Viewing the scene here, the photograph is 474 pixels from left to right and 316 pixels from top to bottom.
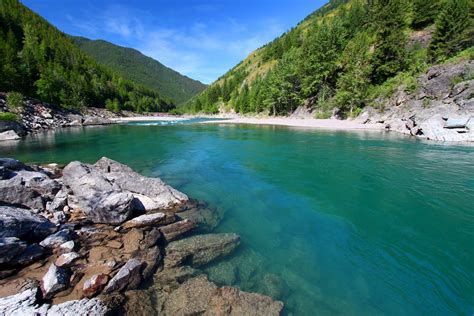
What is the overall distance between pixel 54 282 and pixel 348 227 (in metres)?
9.08

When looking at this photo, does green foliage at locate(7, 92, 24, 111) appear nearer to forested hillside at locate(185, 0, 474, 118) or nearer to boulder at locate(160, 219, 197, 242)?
boulder at locate(160, 219, 197, 242)

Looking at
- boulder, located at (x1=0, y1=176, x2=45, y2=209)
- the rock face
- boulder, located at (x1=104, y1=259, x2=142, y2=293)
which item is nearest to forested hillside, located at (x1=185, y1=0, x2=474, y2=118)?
the rock face

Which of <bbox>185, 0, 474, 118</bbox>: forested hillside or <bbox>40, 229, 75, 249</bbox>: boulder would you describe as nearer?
<bbox>40, 229, 75, 249</bbox>: boulder

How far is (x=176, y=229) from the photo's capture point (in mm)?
7570

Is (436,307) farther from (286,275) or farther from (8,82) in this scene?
(8,82)

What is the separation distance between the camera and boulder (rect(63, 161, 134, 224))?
7.90 m

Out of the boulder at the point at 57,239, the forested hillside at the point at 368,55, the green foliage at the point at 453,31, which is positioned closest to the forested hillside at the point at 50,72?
the forested hillside at the point at 368,55

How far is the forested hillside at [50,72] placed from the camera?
62.5 m

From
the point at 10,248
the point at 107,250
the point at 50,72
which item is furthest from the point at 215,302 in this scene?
the point at 50,72

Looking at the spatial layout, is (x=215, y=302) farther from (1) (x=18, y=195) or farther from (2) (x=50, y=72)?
(2) (x=50, y=72)

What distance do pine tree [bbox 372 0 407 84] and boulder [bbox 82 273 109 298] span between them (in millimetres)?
55057

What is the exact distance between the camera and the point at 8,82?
55.3 metres

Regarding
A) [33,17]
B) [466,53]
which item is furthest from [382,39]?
[33,17]

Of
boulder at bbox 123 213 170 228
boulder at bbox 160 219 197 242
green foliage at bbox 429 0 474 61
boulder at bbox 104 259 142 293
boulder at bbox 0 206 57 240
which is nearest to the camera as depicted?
boulder at bbox 104 259 142 293
